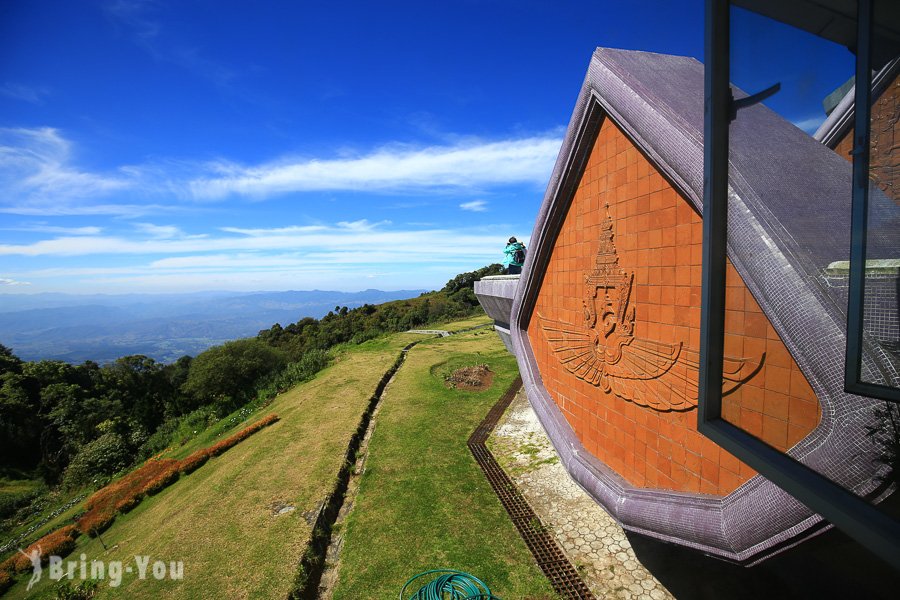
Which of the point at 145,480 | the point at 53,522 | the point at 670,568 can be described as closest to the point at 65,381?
the point at 53,522

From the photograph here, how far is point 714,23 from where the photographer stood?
2.06 m

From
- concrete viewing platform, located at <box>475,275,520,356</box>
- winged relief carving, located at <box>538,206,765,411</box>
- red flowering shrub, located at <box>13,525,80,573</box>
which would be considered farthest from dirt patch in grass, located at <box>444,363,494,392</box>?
red flowering shrub, located at <box>13,525,80,573</box>

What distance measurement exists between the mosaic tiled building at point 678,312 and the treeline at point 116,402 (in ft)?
70.0

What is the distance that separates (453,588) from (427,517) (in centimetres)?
214

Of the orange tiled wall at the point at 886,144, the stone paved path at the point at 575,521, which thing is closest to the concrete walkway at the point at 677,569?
the stone paved path at the point at 575,521

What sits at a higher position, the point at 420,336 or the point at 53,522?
the point at 420,336

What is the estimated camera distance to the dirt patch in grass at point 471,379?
1822 centimetres

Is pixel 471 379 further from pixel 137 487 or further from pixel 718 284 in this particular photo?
pixel 718 284

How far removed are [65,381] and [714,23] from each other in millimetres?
41602

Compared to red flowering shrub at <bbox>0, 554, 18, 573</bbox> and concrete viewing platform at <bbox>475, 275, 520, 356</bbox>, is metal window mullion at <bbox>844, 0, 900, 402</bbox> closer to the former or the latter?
concrete viewing platform at <bbox>475, 275, 520, 356</bbox>

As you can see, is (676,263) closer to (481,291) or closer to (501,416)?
(481,291)

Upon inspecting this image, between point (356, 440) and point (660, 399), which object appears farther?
point (356, 440)

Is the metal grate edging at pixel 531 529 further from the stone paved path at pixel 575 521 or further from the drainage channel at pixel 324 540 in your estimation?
the drainage channel at pixel 324 540

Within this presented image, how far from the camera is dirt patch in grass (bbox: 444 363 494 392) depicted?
18.2 metres
